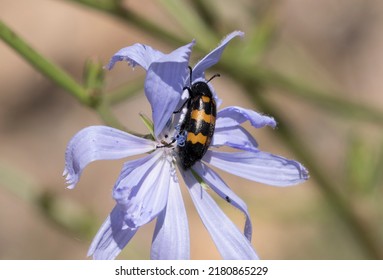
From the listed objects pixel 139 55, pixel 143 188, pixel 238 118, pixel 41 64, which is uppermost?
pixel 41 64

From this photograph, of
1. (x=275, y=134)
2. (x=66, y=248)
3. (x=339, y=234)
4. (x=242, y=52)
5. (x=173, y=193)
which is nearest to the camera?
(x=173, y=193)

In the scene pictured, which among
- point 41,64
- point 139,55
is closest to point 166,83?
point 139,55

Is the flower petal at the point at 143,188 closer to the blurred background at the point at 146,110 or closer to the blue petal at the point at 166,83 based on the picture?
the blue petal at the point at 166,83

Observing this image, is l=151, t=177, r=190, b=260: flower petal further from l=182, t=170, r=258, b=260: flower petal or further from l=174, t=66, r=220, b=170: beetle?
l=174, t=66, r=220, b=170: beetle

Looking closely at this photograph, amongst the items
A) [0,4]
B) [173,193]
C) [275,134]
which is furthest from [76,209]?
[0,4]

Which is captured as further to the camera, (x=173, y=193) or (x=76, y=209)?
(x=76, y=209)

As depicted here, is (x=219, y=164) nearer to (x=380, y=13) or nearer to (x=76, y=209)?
(x=76, y=209)

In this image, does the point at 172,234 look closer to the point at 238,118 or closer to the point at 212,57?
the point at 238,118
